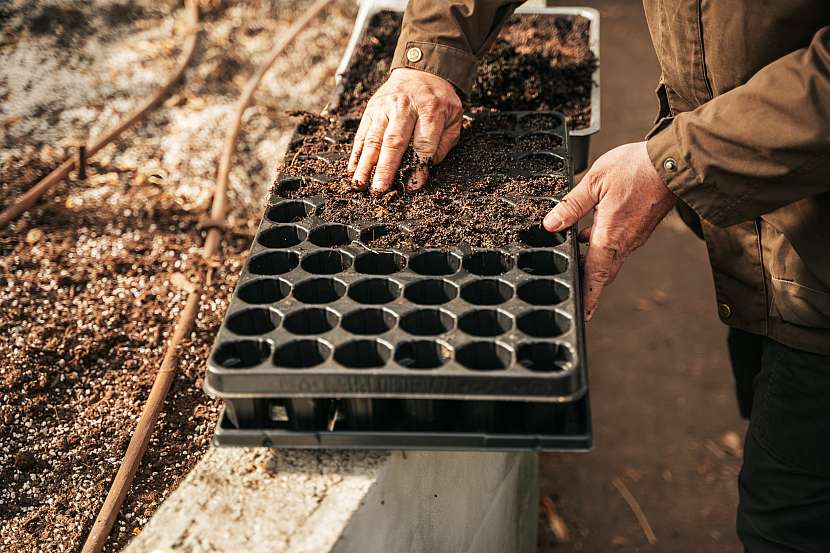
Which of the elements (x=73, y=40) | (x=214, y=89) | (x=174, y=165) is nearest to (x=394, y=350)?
(x=174, y=165)

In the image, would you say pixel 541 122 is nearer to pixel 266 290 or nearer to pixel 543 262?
pixel 543 262

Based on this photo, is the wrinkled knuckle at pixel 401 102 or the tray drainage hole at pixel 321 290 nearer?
the tray drainage hole at pixel 321 290

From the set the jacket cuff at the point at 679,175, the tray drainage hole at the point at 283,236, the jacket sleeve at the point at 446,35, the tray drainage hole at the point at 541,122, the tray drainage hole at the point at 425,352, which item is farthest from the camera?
the tray drainage hole at the point at 541,122

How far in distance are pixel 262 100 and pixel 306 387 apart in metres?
2.32

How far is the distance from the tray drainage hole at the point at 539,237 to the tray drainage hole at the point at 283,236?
0.49 meters

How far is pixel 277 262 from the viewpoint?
1767mm

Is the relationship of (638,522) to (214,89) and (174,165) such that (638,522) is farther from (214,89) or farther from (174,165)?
(214,89)

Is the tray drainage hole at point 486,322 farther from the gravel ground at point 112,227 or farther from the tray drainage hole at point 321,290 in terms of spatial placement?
the gravel ground at point 112,227

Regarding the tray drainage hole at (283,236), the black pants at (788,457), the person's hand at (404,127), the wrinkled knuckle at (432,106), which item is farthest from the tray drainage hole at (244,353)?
the black pants at (788,457)

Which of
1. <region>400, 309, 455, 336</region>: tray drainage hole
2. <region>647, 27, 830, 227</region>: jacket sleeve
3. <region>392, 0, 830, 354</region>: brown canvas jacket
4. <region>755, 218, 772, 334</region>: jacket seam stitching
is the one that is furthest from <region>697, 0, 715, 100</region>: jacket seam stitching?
<region>400, 309, 455, 336</region>: tray drainage hole

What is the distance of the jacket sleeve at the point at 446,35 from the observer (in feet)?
6.95

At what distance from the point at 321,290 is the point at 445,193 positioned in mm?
433

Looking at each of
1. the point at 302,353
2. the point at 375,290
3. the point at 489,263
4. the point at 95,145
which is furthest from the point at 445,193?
the point at 95,145

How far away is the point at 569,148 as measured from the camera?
2164mm
